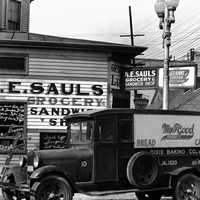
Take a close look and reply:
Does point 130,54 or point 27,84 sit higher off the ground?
point 130,54

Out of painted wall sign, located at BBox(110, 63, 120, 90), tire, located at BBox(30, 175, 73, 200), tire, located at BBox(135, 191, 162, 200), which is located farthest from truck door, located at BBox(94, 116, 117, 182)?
painted wall sign, located at BBox(110, 63, 120, 90)

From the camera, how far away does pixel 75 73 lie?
20438 millimetres

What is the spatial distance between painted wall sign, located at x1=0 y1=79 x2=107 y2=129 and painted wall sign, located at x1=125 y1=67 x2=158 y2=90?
4.29 feet

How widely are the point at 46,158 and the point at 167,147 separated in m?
2.69

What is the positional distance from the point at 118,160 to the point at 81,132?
992 millimetres

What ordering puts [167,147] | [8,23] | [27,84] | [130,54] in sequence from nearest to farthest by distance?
1. [167,147]
2. [27,84]
3. [130,54]
4. [8,23]

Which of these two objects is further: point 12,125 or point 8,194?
point 12,125

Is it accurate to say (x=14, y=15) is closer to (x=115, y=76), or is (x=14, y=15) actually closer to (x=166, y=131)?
(x=115, y=76)

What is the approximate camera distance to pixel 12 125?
65.6 ft

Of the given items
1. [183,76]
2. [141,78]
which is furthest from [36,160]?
[141,78]

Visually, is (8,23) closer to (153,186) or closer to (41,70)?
(41,70)

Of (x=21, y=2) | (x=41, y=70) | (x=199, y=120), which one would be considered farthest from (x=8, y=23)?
(x=199, y=120)

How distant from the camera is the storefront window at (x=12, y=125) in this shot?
787 inches

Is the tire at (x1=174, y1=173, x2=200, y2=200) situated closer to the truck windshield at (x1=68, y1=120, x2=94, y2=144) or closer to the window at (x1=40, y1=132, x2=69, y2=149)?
the truck windshield at (x1=68, y1=120, x2=94, y2=144)
